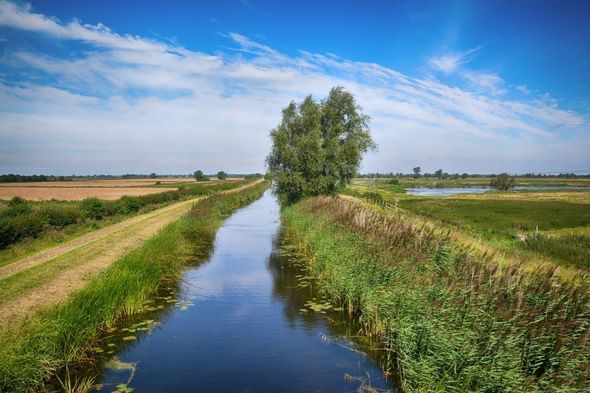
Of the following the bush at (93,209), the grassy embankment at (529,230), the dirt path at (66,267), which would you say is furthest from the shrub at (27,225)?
the grassy embankment at (529,230)

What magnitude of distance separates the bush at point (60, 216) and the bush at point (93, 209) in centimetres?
181

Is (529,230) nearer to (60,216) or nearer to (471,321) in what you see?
(471,321)

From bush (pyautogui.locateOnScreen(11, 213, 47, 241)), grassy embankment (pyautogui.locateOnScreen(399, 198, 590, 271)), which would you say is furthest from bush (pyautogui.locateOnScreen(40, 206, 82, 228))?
grassy embankment (pyautogui.locateOnScreen(399, 198, 590, 271))

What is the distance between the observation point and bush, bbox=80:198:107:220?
36.8 m

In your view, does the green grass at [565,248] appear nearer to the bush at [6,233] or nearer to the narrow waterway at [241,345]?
the narrow waterway at [241,345]

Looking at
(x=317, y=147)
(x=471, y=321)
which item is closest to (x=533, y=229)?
(x=317, y=147)

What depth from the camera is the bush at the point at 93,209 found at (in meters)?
36.8

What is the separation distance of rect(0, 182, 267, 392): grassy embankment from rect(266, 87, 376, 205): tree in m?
21.7

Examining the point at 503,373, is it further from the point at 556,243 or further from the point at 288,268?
the point at 556,243

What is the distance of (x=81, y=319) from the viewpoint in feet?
29.3

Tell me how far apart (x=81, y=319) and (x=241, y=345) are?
12.6ft

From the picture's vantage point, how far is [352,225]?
54.5 ft

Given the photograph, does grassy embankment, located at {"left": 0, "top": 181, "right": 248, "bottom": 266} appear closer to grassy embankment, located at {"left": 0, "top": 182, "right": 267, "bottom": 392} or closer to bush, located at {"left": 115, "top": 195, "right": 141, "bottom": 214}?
bush, located at {"left": 115, "top": 195, "right": 141, "bottom": 214}

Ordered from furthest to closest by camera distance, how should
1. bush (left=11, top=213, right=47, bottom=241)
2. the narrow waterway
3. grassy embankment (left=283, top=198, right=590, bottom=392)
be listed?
1. bush (left=11, top=213, right=47, bottom=241)
2. the narrow waterway
3. grassy embankment (left=283, top=198, right=590, bottom=392)
